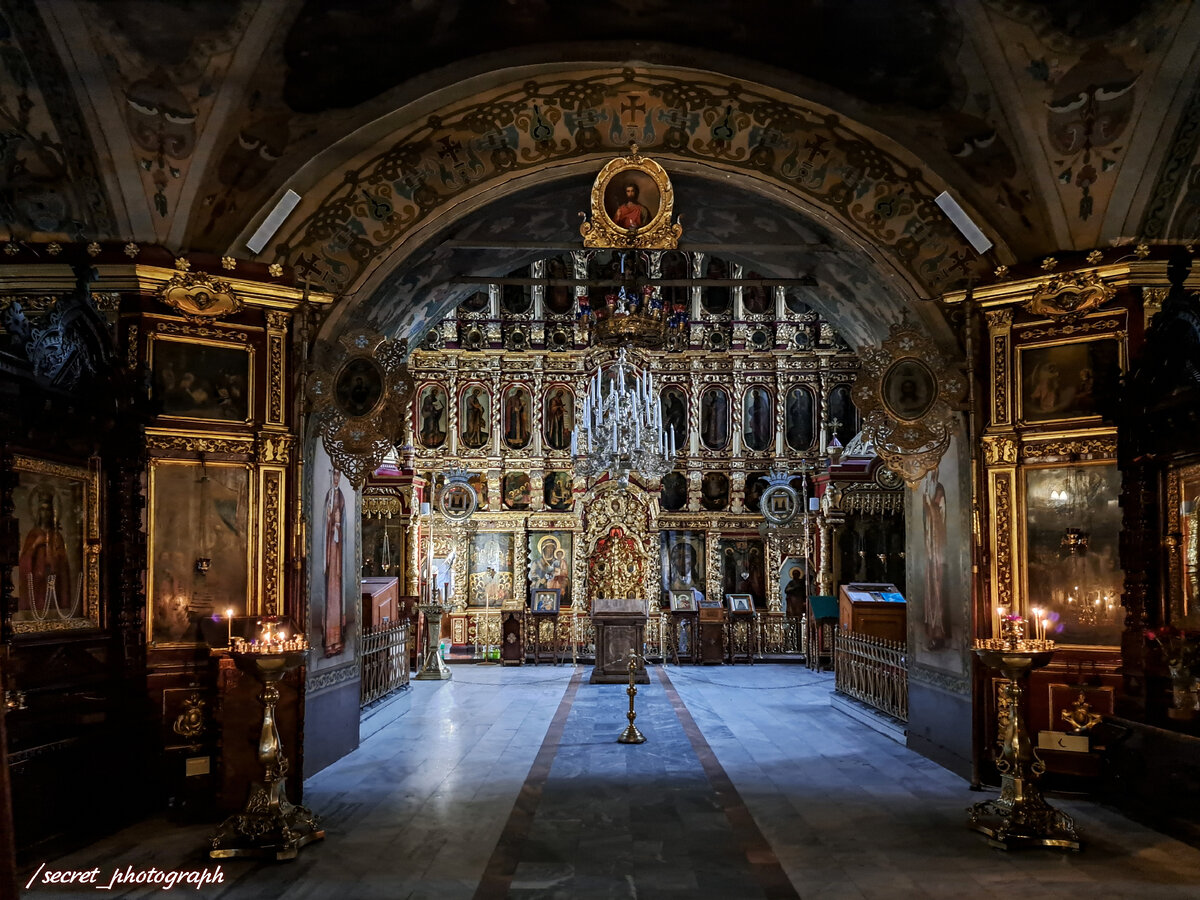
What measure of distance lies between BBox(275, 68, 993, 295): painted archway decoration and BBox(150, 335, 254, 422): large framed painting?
129 centimetres

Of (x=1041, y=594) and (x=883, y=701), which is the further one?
(x=883, y=701)

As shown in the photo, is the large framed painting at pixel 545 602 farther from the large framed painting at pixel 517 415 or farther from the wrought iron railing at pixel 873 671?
the wrought iron railing at pixel 873 671

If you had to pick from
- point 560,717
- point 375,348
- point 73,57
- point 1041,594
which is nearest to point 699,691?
point 560,717

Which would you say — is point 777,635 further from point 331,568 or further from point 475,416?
point 331,568

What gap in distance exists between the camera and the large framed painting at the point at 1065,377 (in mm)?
8352

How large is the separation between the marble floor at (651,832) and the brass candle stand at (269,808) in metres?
0.13

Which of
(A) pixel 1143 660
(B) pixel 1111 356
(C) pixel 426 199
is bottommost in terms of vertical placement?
(A) pixel 1143 660

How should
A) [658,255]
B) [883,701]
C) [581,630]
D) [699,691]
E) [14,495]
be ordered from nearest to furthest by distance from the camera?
[14,495]
[883,701]
[699,691]
[581,630]
[658,255]

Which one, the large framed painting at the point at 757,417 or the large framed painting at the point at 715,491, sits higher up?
the large framed painting at the point at 757,417

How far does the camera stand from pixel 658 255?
22.6 meters

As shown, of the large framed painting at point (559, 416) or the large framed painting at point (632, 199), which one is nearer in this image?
the large framed painting at point (632, 199)

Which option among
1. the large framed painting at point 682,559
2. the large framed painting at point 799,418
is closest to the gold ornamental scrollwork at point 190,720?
the large framed painting at point 682,559

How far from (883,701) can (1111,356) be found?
5956mm

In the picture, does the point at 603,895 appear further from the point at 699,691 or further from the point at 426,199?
the point at 699,691
